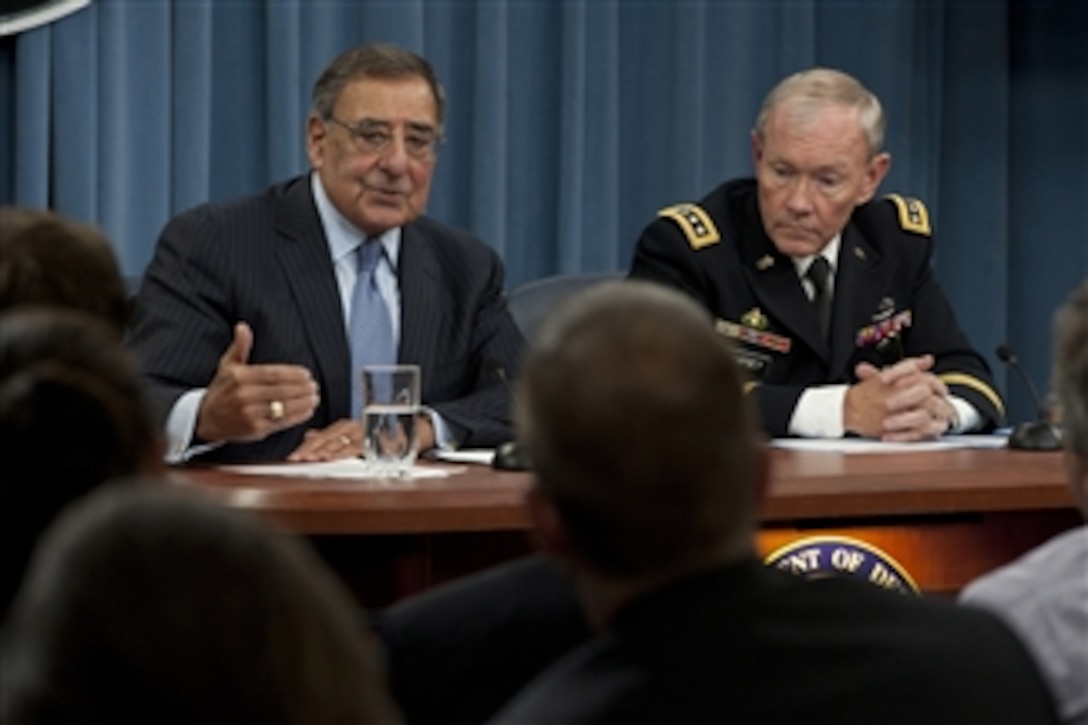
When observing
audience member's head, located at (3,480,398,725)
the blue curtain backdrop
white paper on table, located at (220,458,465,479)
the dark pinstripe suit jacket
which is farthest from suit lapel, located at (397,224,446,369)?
audience member's head, located at (3,480,398,725)

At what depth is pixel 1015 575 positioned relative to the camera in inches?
59.7

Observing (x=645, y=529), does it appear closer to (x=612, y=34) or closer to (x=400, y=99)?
(x=400, y=99)

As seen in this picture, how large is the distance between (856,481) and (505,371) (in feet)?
2.84

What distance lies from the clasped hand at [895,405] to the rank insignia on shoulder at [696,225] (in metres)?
0.49

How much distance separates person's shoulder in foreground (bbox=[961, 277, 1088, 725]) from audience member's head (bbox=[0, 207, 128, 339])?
2.39ft

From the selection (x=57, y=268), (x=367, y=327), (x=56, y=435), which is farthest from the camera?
(x=367, y=327)

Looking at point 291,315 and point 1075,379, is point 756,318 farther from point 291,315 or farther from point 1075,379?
point 1075,379

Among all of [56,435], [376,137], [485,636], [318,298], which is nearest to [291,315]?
[318,298]

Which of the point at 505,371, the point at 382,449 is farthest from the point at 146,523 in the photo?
the point at 505,371

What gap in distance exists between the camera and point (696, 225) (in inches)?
159

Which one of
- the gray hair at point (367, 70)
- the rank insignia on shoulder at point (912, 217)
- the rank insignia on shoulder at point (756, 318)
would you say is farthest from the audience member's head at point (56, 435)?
the rank insignia on shoulder at point (912, 217)

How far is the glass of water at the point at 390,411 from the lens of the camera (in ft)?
9.86

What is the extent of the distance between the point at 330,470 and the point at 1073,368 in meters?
1.71

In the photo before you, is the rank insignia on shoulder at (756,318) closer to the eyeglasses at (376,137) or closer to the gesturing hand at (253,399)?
the eyeglasses at (376,137)
